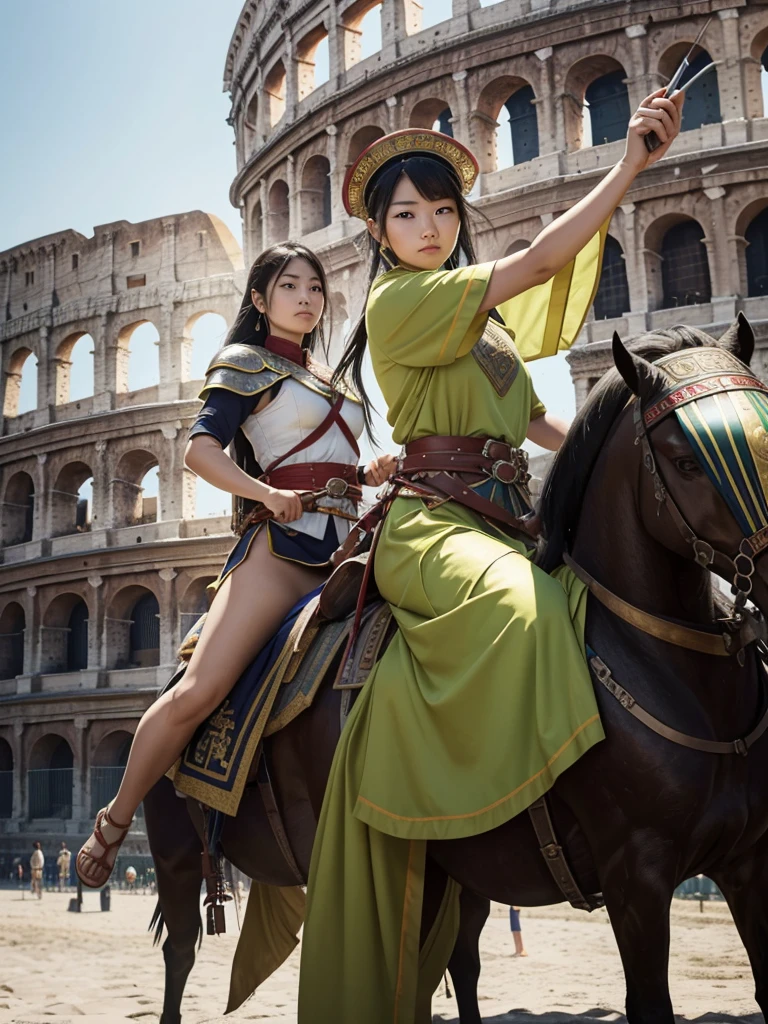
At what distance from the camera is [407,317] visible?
2670mm

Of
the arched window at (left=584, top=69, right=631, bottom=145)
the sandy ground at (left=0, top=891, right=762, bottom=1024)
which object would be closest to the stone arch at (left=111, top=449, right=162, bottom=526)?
the arched window at (left=584, top=69, right=631, bottom=145)

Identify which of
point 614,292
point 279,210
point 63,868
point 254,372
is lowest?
point 63,868

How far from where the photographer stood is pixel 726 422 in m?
2.17

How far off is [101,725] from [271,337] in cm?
2379

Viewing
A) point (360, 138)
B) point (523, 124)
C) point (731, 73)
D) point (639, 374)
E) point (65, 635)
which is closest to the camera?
point (639, 374)

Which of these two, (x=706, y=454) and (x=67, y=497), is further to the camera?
(x=67, y=497)

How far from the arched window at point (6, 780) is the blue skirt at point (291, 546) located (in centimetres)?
2585

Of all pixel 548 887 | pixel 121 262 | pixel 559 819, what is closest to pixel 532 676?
pixel 559 819

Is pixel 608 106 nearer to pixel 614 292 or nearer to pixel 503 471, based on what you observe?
pixel 614 292

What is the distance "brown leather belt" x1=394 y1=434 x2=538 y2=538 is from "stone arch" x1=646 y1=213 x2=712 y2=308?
1843cm

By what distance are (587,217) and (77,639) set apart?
90.6 ft

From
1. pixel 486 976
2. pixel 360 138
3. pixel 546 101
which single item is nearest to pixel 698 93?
pixel 546 101

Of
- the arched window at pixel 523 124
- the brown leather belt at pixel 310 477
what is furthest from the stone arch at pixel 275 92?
the brown leather belt at pixel 310 477

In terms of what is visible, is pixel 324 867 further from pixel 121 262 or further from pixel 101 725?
pixel 121 262
